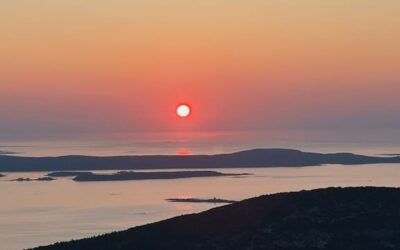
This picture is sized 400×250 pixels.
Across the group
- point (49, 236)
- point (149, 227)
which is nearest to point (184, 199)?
point (49, 236)

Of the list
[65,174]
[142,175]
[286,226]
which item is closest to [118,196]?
[142,175]

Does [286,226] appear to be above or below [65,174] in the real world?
below

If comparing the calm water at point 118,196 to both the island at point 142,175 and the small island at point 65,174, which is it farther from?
the island at point 142,175

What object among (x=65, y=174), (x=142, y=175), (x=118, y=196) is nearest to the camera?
(x=118, y=196)

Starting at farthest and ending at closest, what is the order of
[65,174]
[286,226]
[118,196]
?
[65,174] → [118,196] → [286,226]

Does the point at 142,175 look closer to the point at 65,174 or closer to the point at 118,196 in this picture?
the point at 65,174

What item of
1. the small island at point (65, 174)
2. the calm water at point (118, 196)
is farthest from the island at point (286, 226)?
the small island at point (65, 174)

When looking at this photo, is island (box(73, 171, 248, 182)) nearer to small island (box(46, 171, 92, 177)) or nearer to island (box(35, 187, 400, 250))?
small island (box(46, 171, 92, 177))
